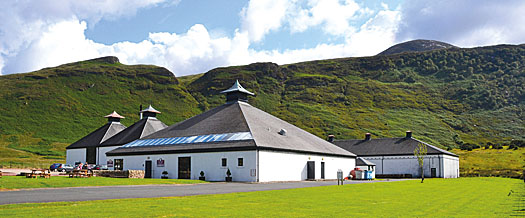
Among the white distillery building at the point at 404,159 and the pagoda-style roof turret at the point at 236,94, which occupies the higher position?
the pagoda-style roof turret at the point at 236,94

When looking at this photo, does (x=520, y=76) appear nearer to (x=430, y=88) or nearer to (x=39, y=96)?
(x=430, y=88)

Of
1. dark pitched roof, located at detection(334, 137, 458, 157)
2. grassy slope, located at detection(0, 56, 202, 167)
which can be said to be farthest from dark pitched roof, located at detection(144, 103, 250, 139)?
grassy slope, located at detection(0, 56, 202, 167)

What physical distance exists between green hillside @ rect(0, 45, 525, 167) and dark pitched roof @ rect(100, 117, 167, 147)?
3914 cm

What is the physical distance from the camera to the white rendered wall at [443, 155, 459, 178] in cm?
6906

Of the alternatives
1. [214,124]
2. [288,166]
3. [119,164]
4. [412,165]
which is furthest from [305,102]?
[288,166]

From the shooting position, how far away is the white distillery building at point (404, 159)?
6888cm

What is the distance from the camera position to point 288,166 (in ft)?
138

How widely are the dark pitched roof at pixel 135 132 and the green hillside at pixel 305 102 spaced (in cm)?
3914

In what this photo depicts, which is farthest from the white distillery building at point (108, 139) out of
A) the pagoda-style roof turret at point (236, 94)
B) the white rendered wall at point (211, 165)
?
the white rendered wall at point (211, 165)

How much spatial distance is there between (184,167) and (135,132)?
2269 cm

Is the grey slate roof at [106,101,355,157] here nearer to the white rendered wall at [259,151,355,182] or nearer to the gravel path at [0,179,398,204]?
the white rendered wall at [259,151,355,182]

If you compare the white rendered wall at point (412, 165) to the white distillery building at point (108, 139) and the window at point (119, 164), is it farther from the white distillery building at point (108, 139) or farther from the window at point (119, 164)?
the window at point (119, 164)

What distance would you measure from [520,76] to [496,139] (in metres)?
62.6

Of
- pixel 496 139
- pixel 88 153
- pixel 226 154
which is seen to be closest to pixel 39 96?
pixel 88 153
